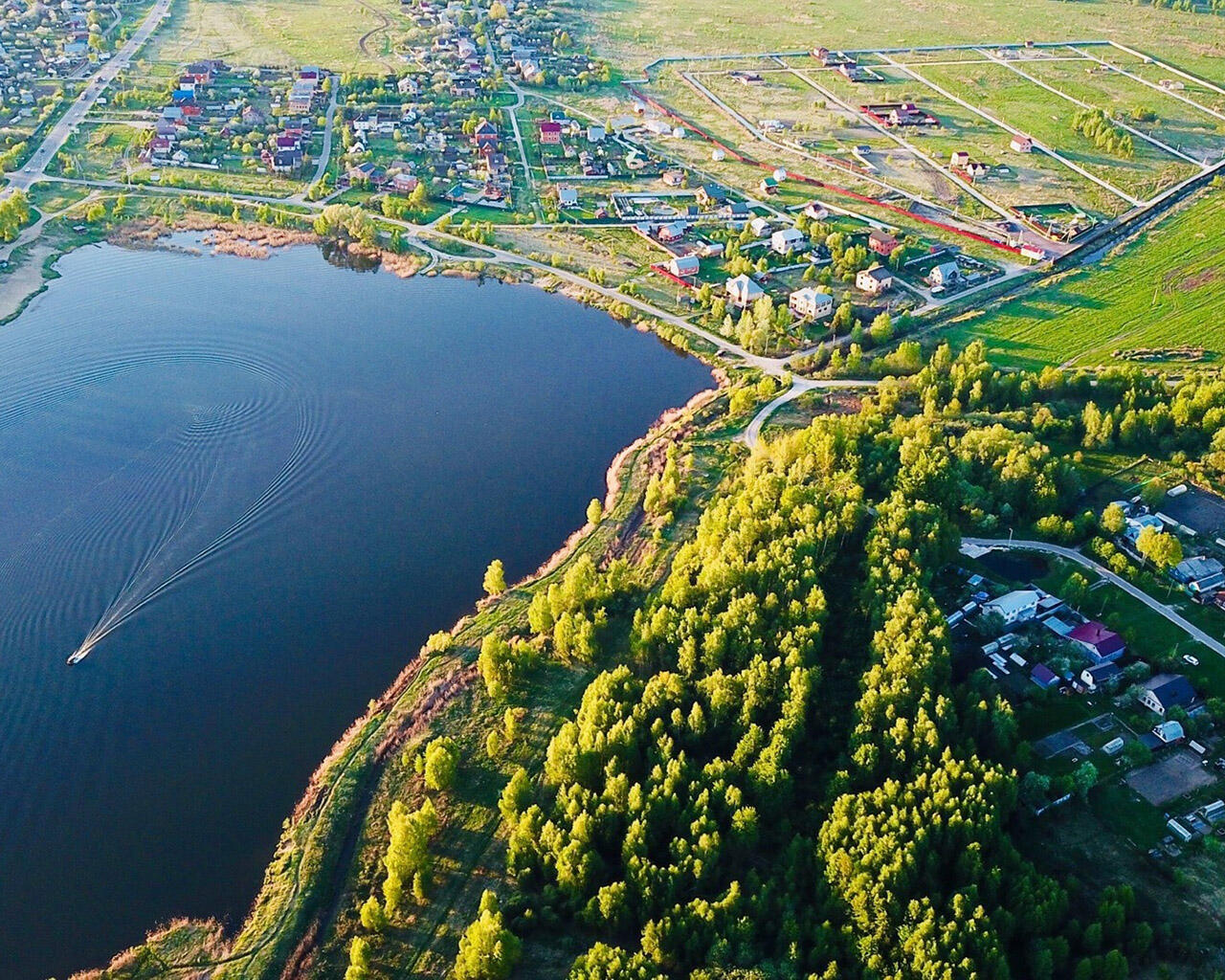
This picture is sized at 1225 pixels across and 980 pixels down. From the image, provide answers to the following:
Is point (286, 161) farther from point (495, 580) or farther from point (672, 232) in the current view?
point (495, 580)

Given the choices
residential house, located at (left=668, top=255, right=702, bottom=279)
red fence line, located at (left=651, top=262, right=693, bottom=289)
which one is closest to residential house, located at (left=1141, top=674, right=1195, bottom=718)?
red fence line, located at (left=651, top=262, right=693, bottom=289)

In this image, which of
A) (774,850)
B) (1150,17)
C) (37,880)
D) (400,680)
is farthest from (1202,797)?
(1150,17)

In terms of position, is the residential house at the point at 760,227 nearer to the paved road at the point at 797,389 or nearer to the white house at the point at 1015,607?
the paved road at the point at 797,389

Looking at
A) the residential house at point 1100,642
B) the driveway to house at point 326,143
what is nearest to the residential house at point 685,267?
the driveway to house at point 326,143

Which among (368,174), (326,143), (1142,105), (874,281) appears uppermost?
(1142,105)

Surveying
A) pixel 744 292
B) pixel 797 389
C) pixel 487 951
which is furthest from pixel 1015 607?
pixel 744 292
